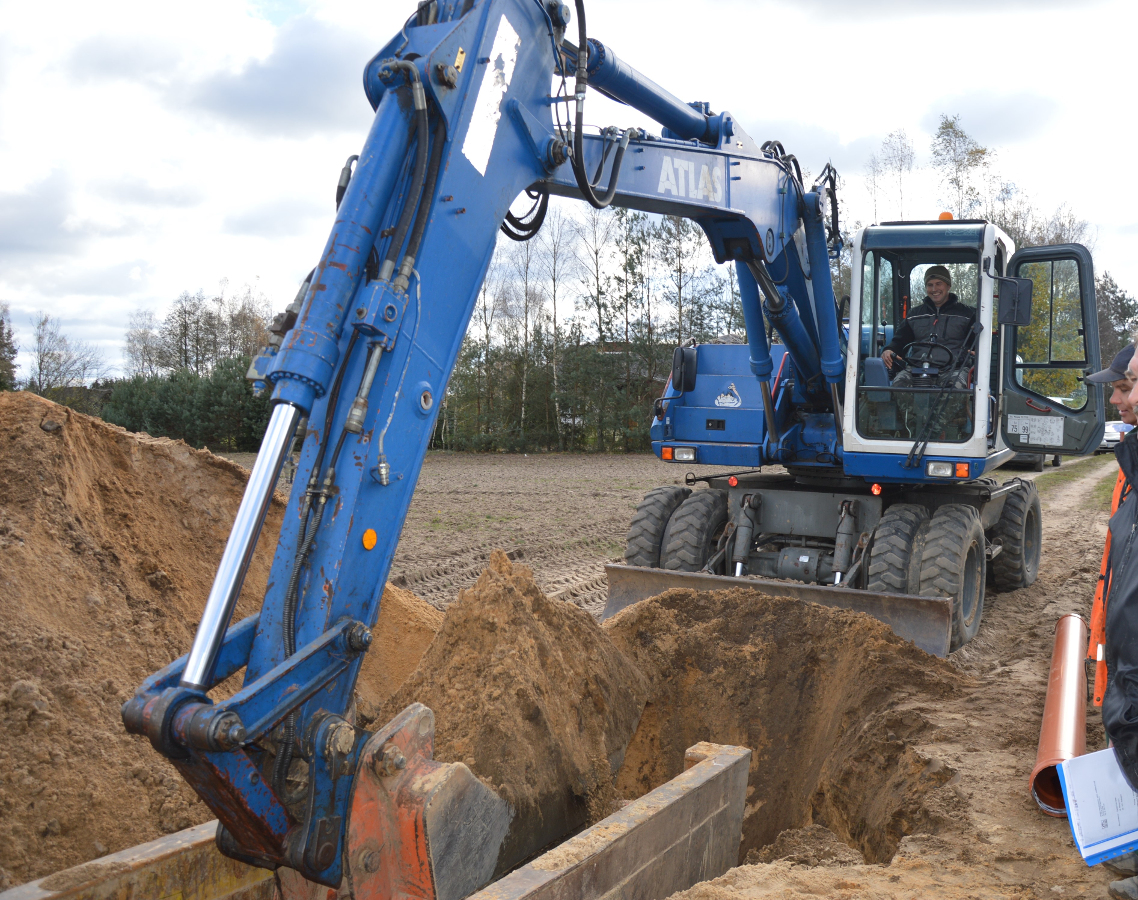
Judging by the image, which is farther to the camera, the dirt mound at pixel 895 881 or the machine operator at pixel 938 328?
the machine operator at pixel 938 328

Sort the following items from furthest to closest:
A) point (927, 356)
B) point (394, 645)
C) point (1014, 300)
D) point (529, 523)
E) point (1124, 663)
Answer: point (529, 523) < point (927, 356) < point (1014, 300) < point (394, 645) < point (1124, 663)

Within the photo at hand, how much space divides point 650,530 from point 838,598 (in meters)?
1.63

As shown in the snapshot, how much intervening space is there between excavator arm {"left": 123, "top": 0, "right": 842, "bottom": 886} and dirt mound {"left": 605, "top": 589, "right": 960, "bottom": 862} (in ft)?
5.77

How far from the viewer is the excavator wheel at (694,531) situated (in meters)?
6.53

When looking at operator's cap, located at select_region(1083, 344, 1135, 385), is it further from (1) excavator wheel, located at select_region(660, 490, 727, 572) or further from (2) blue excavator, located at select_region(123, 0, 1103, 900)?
(1) excavator wheel, located at select_region(660, 490, 727, 572)

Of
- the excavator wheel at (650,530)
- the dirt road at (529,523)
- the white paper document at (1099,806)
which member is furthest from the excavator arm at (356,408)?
the dirt road at (529,523)

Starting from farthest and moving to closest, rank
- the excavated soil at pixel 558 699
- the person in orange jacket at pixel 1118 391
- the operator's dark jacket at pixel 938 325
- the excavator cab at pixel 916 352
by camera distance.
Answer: the operator's dark jacket at pixel 938 325 → the excavator cab at pixel 916 352 → the person in orange jacket at pixel 1118 391 → the excavated soil at pixel 558 699

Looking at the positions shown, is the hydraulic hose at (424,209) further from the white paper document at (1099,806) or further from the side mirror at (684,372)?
the side mirror at (684,372)

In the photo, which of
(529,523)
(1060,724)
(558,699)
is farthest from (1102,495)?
(558,699)

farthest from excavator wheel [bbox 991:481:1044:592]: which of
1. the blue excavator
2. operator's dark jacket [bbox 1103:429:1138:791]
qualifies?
operator's dark jacket [bbox 1103:429:1138:791]

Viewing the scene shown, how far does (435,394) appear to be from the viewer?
2.72 m

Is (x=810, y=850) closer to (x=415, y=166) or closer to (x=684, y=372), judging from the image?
(x=415, y=166)

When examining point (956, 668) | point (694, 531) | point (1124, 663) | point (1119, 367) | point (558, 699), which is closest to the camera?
point (1124, 663)

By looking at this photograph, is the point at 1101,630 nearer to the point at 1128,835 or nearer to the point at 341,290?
the point at 1128,835
